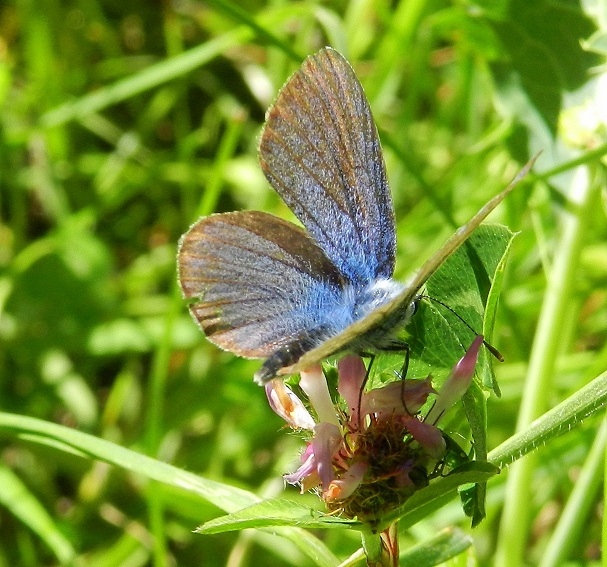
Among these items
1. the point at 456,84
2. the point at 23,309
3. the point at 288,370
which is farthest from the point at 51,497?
the point at 456,84

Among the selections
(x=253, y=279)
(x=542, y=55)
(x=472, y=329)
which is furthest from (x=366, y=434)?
(x=542, y=55)

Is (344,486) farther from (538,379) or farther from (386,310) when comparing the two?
(538,379)

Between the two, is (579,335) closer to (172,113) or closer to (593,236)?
(593,236)

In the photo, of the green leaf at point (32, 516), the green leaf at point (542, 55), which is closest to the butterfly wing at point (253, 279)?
the green leaf at point (32, 516)

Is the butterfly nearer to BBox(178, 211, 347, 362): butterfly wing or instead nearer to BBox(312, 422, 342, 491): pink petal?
BBox(178, 211, 347, 362): butterfly wing

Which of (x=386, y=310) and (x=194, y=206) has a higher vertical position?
(x=386, y=310)

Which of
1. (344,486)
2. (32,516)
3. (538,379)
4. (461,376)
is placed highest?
(461,376)

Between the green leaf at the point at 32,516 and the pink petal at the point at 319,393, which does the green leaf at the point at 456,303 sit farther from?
the green leaf at the point at 32,516
